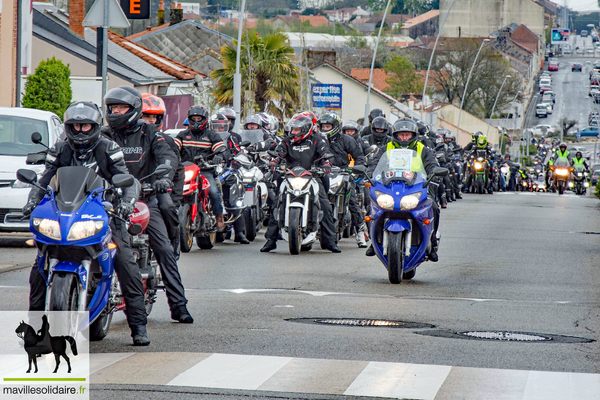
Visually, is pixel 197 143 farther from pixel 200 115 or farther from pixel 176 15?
pixel 176 15

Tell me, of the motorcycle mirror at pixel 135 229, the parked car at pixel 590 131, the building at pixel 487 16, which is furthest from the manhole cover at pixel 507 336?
the building at pixel 487 16

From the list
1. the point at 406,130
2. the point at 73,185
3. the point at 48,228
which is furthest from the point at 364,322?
the point at 406,130

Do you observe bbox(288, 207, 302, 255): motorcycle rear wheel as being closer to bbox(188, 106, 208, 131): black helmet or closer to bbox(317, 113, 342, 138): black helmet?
bbox(188, 106, 208, 131): black helmet

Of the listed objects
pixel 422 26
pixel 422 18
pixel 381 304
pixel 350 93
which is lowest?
pixel 381 304

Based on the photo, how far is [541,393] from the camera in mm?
6551

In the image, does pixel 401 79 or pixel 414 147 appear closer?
pixel 414 147

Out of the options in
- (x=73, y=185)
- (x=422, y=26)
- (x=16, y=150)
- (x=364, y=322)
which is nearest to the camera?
(x=73, y=185)

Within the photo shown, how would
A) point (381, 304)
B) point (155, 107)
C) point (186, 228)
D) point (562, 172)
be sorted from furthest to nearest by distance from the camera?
1. point (562, 172)
2. point (186, 228)
3. point (381, 304)
4. point (155, 107)

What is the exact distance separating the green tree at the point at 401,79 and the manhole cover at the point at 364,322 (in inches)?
3708

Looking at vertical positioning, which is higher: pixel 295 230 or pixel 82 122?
pixel 82 122

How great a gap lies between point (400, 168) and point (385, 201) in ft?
1.52

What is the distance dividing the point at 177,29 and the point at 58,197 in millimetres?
54921

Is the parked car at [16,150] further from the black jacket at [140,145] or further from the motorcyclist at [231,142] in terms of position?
the black jacket at [140,145]

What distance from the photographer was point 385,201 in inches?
475
